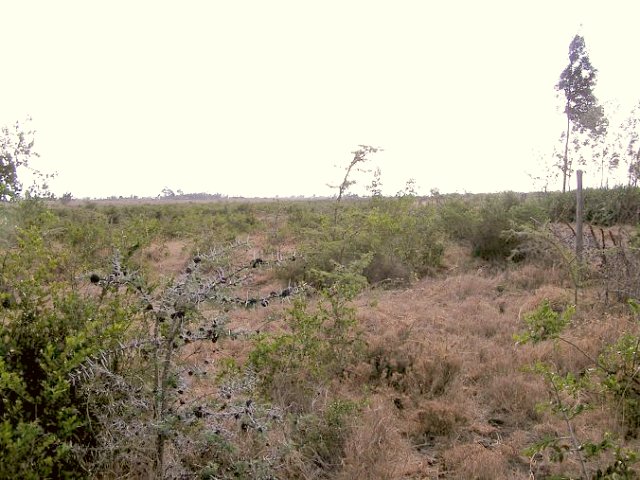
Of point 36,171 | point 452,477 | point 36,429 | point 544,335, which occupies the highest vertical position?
point 36,171

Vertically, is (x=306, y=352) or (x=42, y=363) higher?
(x=42, y=363)

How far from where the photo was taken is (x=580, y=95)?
21.1 m

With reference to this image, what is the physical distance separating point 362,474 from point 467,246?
889 centimetres

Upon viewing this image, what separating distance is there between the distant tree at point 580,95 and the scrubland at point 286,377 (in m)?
16.7

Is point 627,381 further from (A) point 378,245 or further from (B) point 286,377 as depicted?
(A) point 378,245

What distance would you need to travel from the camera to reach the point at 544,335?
9.14ft

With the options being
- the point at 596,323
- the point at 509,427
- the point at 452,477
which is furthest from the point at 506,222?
the point at 452,477

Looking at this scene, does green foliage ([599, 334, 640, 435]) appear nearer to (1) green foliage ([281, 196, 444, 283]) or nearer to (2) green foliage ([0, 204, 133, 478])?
(2) green foliage ([0, 204, 133, 478])

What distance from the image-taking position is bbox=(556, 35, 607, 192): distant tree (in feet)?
67.5

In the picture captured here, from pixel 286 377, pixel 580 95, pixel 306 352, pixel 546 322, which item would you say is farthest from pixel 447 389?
pixel 580 95

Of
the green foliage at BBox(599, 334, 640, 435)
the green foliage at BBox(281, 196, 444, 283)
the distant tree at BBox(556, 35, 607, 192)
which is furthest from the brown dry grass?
the distant tree at BBox(556, 35, 607, 192)

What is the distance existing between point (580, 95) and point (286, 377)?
2198 centimetres

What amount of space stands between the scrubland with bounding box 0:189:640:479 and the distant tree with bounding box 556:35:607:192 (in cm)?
1666

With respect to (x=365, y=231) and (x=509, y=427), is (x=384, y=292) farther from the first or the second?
(x=509, y=427)
